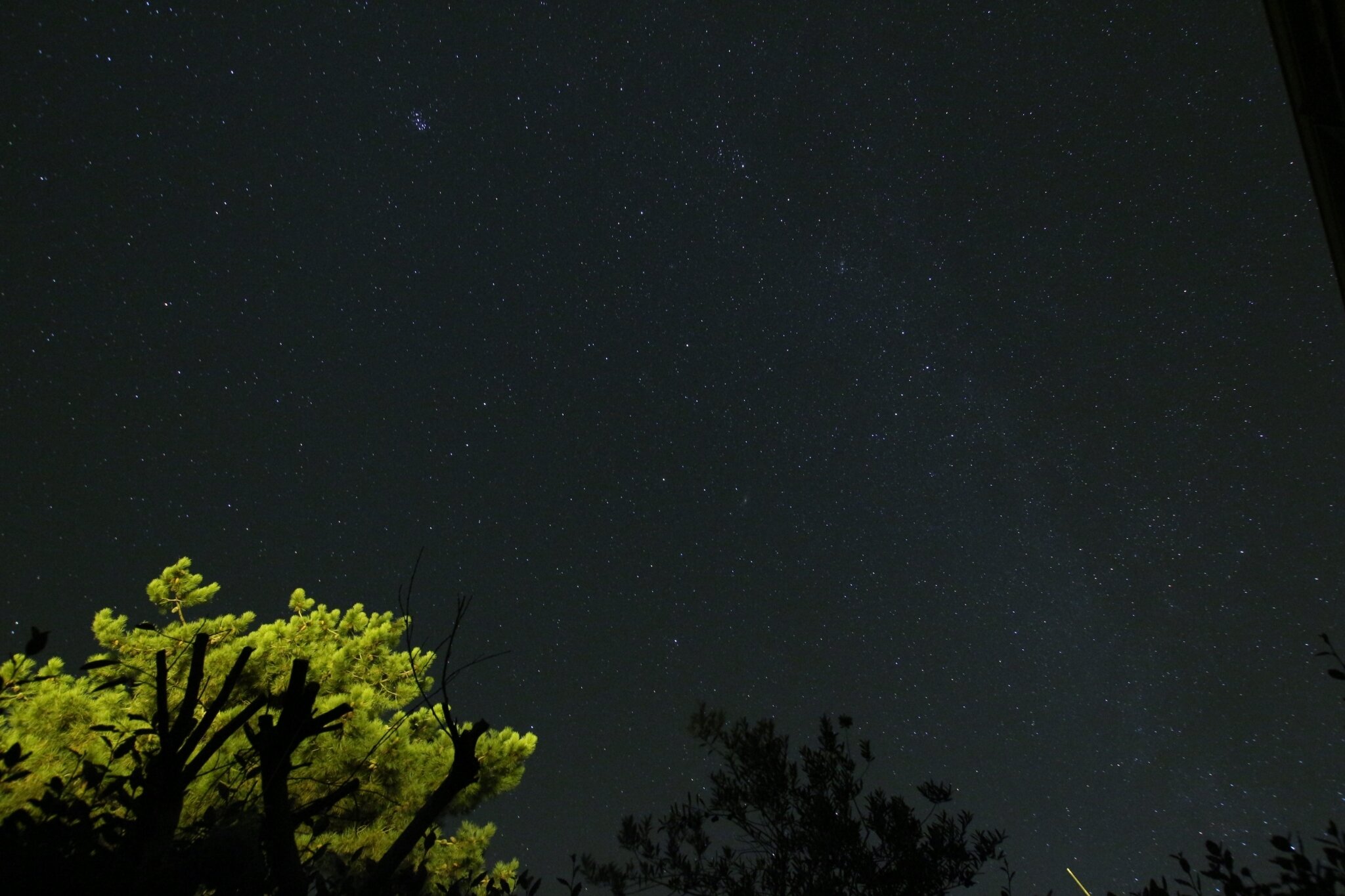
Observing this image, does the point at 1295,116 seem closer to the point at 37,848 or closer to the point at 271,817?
the point at 271,817

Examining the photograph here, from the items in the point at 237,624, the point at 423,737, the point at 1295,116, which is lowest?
the point at 423,737

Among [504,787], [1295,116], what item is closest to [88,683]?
[504,787]

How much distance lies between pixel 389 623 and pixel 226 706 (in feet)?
8.01

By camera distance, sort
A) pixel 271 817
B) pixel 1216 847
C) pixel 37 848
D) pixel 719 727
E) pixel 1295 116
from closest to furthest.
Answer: pixel 37 848, pixel 271 817, pixel 1216 847, pixel 1295 116, pixel 719 727

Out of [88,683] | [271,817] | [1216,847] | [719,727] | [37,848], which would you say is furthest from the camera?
[719,727]

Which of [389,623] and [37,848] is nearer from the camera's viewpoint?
[37,848]

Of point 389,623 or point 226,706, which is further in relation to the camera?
point 389,623

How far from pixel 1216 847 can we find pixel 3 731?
12244mm

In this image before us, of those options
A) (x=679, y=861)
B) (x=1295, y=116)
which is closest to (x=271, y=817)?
(x=679, y=861)

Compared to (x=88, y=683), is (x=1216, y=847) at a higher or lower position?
lower

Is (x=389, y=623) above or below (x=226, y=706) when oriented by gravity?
above

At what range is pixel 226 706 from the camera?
365 inches

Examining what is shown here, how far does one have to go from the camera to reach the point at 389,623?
36.3ft

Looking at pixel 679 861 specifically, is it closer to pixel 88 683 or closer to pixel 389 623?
pixel 389 623
